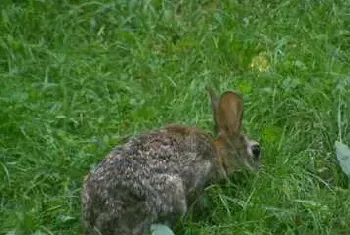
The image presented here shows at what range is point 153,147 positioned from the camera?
5785 mm

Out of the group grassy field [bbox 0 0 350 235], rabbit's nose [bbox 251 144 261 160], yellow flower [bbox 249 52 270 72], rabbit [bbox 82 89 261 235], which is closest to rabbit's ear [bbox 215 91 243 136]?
rabbit [bbox 82 89 261 235]

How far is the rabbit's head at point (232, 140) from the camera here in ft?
20.1

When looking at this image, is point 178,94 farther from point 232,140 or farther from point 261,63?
point 232,140

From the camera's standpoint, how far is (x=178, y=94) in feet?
22.8

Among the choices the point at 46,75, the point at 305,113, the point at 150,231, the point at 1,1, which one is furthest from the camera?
the point at 1,1

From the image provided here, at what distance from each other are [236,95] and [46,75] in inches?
59.7

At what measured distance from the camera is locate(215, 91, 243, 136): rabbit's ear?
6133 mm

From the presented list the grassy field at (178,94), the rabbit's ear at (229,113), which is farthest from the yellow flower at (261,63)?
the rabbit's ear at (229,113)

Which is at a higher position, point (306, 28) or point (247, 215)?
point (306, 28)

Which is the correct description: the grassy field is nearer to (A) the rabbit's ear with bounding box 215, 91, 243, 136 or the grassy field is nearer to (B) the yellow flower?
(B) the yellow flower

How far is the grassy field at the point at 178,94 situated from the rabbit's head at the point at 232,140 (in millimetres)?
87

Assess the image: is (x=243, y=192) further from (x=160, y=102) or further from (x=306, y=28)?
(x=306, y=28)

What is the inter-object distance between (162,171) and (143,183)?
16 centimetres

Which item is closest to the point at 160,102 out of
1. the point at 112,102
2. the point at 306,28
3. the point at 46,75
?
the point at 112,102
